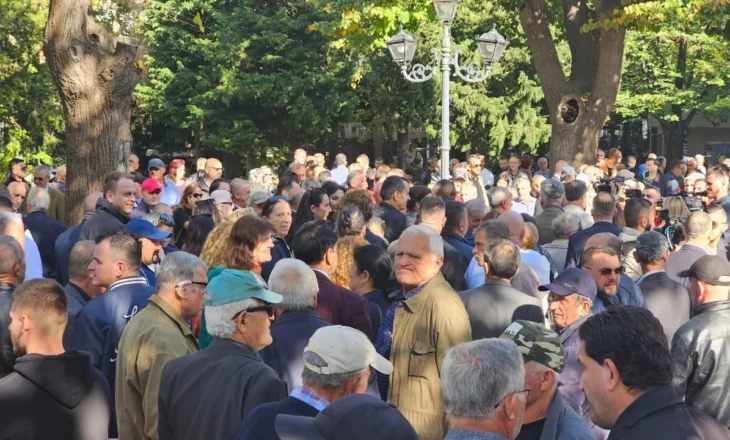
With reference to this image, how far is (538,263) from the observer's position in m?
8.15

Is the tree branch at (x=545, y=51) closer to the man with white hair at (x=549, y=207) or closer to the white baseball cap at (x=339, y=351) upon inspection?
the man with white hair at (x=549, y=207)

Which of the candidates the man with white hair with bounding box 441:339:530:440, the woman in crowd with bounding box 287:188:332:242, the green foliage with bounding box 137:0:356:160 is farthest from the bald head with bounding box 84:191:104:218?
the green foliage with bounding box 137:0:356:160

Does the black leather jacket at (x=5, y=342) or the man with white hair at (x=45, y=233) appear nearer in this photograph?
the black leather jacket at (x=5, y=342)

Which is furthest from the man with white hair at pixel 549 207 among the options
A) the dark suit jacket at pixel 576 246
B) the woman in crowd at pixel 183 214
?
the woman in crowd at pixel 183 214

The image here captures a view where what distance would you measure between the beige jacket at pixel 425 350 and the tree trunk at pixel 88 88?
21.1ft

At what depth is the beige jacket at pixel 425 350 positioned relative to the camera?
18.5 ft

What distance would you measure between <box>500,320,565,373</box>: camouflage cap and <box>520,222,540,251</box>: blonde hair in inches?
163

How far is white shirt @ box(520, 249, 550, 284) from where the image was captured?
806 centimetres

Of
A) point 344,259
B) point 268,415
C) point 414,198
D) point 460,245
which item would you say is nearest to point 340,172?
point 414,198

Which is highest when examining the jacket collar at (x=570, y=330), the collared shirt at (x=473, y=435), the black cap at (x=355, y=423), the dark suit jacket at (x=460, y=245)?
the collared shirt at (x=473, y=435)

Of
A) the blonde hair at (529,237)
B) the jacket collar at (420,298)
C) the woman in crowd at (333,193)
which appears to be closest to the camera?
the jacket collar at (420,298)

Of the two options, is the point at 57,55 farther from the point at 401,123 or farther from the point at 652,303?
the point at 401,123

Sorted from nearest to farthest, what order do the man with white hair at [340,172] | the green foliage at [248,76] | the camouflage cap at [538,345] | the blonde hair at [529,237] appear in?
the camouflage cap at [538,345], the blonde hair at [529,237], the man with white hair at [340,172], the green foliage at [248,76]

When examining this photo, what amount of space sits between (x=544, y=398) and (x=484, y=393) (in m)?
0.75
